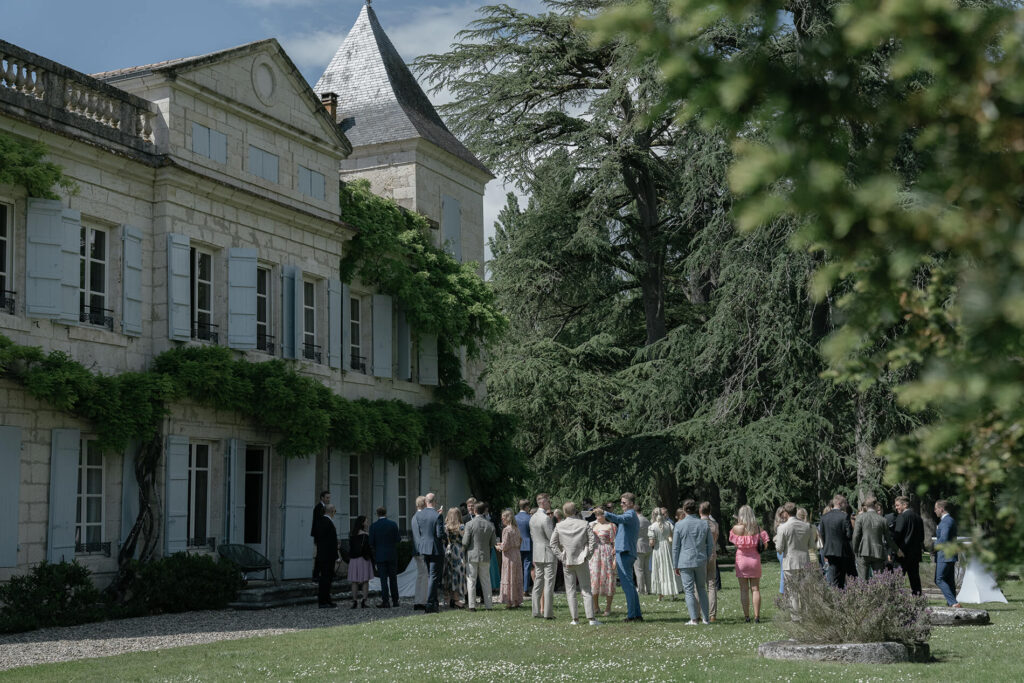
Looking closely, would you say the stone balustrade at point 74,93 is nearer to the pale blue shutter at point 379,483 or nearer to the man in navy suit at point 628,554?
the pale blue shutter at point 379,483

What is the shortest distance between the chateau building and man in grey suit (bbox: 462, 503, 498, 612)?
4.58m

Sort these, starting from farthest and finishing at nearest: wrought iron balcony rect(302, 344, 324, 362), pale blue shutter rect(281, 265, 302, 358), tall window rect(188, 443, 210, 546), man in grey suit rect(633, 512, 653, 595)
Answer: wrought iron balcony rect(302, 344, 324, 362) → pale blue shutter rect(281, 265, 302, 358) → man in grey suit rect(633, 512, 653, 595) → tall window rect(188, 443, 210, 546)

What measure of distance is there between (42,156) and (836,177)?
15580 mm

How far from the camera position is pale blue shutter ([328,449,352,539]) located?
71.1 ft

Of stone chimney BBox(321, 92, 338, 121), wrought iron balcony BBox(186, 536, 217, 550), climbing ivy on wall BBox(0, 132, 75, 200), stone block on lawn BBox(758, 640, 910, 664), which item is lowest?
stone block on lawn BBox(758, 640, 910, 664)

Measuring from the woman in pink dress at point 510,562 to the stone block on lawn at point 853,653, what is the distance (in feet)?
20.9

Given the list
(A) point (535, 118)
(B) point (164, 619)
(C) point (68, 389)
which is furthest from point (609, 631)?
(A) point (535, 118)

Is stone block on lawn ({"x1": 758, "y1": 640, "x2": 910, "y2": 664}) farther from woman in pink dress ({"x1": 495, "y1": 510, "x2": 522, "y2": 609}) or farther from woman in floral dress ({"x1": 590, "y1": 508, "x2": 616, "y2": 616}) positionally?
woman in pink dress ({"x1": 495, "y1": 510, "x2": 522, "y2": 609})

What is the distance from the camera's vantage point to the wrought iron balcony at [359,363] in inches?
915

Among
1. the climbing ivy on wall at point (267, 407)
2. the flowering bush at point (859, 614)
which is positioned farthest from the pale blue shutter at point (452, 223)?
the flowering bush at point (859, 614)

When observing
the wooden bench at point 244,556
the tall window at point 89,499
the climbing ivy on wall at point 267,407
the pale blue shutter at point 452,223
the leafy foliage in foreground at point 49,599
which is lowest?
the leafy foliage in foreground at point 49,599

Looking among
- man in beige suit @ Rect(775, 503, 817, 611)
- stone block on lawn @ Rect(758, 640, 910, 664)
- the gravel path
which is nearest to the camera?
stone block on lawn @ Rect(758, 640, 910, 664)

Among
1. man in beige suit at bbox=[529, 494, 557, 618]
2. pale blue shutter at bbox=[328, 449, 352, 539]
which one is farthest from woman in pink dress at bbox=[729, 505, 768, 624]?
pale blue shutter at bbox=[328, 449, 352, 539]

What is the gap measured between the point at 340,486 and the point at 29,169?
28.4 feet
